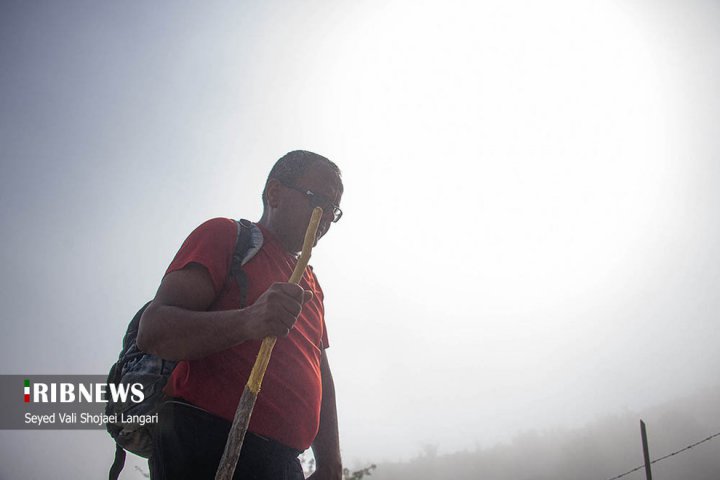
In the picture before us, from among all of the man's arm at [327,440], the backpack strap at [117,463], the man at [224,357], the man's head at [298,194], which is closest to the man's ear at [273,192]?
the man's head at [298,194]

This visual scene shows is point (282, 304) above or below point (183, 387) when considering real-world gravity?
above

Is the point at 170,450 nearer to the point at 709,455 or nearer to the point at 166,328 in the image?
the point at 166,328

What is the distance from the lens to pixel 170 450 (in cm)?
163

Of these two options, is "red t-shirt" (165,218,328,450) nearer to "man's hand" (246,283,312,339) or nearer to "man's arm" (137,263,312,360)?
"man's arm" (137,263,312,360)

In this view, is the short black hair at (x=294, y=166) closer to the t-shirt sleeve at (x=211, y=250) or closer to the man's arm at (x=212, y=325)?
the t-shirt sleeve at (x=211, y=250)

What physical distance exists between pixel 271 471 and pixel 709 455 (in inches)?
8722

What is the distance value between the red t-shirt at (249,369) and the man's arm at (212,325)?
23 centimetres

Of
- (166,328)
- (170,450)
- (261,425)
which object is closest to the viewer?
(166,328)

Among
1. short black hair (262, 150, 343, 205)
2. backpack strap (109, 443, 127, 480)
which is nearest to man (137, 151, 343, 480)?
backpack strap (109, 443, 127, 480)

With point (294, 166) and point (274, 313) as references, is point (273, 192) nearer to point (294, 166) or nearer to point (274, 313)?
point (294, 166)

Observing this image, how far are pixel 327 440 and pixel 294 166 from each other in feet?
6.61

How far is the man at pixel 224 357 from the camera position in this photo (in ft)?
5.04

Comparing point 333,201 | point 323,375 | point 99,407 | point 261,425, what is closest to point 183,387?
point 261,425

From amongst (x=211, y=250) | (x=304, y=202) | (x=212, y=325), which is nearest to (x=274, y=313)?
(x=212, y=325)
